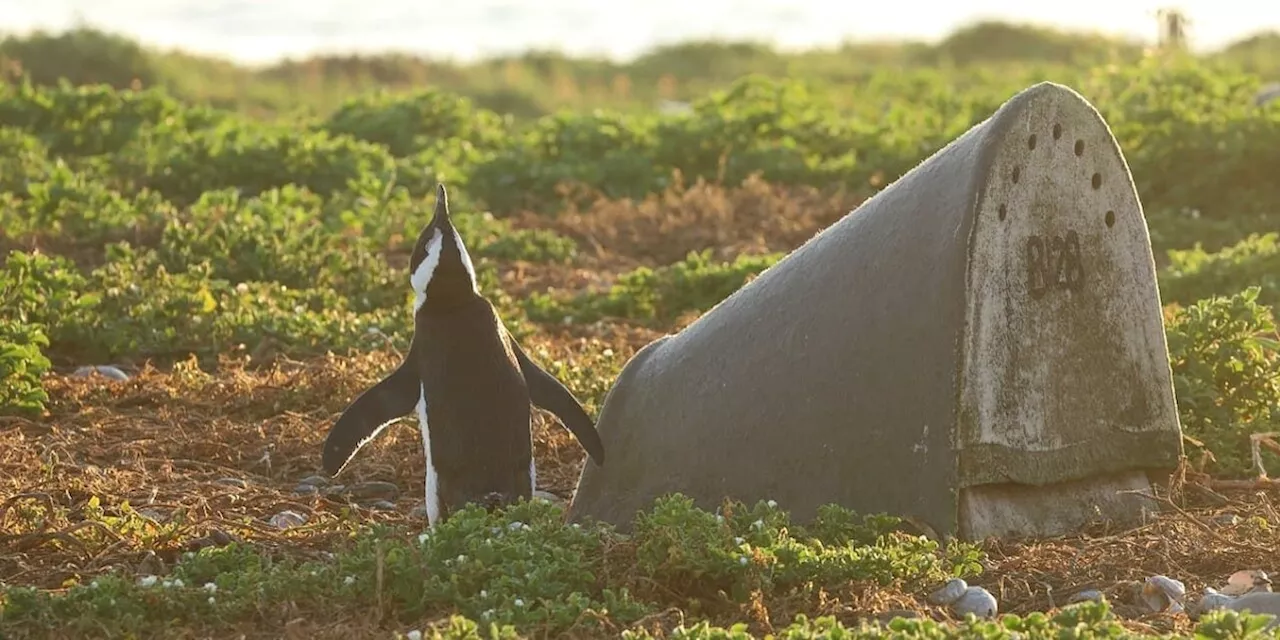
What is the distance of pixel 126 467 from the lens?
24.5ft

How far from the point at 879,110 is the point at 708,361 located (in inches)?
450

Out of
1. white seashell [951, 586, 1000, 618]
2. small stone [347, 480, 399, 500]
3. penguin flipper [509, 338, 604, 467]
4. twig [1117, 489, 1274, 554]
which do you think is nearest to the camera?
white seashell [951, 586, 1000, 618]

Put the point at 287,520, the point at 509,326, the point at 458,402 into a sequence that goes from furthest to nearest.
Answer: the point at 509,326 → the point at 287,520 → the point at 458,402

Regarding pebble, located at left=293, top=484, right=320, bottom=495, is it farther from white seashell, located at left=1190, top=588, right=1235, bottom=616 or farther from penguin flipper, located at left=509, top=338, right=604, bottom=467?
white seashell, located at left=1190, top=588, right=1235, bottom=616

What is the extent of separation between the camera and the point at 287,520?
674cm

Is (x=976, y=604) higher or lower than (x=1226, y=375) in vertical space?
lower

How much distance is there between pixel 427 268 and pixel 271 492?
3.83 feet

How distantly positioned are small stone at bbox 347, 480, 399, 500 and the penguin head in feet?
3.52

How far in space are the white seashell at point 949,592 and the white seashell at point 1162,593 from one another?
0.50 meters

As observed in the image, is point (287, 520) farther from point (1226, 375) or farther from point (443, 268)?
point (1226, 375)

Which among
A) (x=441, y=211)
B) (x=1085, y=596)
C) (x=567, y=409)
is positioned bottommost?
(x=1085, y=596)

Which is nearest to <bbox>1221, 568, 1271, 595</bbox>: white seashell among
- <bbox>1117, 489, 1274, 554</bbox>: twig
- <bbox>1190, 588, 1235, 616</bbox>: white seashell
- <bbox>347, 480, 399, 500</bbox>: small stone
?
<bbox>1190, 588, 1235, 616</bbox>: white seashell

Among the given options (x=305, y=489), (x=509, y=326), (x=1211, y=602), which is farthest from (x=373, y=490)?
(x=1211, y=602)

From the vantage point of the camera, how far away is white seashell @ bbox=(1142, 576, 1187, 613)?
5.38m
